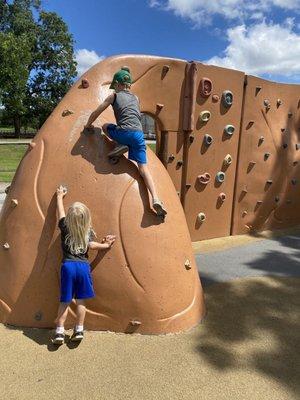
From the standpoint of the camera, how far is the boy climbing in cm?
402

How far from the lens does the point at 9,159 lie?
2311 cm

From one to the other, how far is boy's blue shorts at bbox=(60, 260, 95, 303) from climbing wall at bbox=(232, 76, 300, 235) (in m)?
4.67

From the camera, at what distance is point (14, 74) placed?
26750 mm

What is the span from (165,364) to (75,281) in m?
1.07

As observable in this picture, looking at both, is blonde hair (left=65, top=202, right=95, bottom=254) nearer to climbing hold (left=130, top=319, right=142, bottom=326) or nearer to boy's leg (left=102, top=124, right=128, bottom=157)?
boy's leg (left=102, top=124, right=128, bottom=157)

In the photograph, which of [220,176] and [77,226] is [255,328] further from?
[220,176]

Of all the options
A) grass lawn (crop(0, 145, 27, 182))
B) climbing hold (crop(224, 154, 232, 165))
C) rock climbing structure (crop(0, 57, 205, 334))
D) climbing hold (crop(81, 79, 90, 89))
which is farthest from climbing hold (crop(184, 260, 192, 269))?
grass lawn (crop(0, 145, 27, 182))

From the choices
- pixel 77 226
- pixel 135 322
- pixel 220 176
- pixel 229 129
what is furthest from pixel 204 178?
pixel 77 226

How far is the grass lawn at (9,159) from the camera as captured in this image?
17.3 metres

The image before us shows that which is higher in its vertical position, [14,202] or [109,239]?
[14,202]

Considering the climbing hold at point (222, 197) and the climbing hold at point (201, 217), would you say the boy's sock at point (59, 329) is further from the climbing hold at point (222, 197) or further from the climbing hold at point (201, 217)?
the climbing hold at point (222, 197)

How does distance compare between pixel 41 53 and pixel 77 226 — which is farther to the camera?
pixel 41 53

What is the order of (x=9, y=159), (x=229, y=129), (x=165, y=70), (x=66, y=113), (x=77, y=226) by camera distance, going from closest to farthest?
(x=77, y=226) < (x=66, y=113) < (x=165, y=70) < (x=229, y=129) < (x=9, y=159)

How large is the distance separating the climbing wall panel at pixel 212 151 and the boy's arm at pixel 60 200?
11.0 feet
